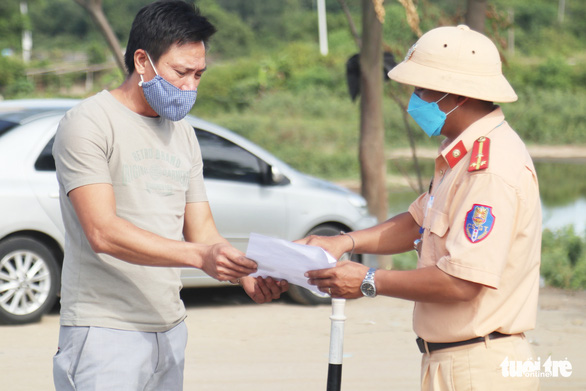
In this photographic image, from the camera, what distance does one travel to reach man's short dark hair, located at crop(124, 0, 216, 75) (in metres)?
2.91

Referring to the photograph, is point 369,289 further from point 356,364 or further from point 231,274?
point 356,364

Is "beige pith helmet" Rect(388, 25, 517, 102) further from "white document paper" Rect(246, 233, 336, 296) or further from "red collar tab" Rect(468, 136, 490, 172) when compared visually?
"white document paper" Rect(246, 233, 336, 296)

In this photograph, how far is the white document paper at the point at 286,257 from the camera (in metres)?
2.63

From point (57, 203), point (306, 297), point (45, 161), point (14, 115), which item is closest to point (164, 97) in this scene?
point (57, 203)

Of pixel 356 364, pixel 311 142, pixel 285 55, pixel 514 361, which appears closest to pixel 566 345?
pixel 356 364

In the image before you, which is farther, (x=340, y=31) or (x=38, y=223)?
(x=340, y=31)

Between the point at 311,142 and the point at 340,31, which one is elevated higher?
the point at 340,31

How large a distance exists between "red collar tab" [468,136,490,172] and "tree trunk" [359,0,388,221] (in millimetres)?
7015

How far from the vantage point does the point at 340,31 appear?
192 feet

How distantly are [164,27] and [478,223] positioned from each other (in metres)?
1.26

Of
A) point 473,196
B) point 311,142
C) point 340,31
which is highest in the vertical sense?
point 340,31

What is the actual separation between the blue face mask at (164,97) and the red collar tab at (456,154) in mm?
955

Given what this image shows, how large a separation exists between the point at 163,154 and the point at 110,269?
43cm

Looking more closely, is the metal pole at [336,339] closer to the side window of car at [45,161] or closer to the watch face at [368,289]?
the watch face at [368,289]
